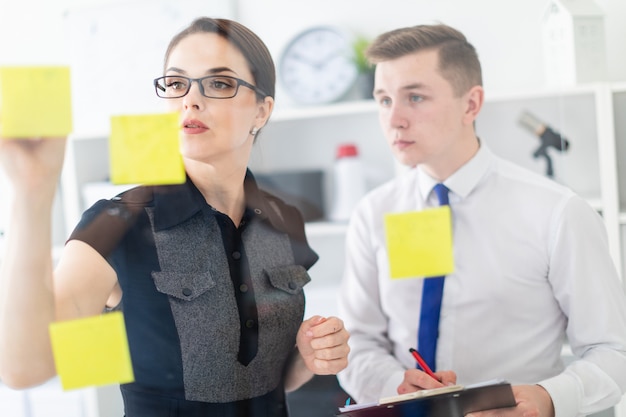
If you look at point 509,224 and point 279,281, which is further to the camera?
point 509,224

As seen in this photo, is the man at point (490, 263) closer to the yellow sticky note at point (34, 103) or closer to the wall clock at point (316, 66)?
the wall clock at point (316, 66)

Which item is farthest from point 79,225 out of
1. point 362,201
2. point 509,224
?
point 509,224

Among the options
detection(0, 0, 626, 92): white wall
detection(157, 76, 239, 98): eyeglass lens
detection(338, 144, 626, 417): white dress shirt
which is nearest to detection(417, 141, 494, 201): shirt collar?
detection(338, 144, 626, 417): white dress shirt

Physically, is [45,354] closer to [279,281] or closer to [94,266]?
[94,266]

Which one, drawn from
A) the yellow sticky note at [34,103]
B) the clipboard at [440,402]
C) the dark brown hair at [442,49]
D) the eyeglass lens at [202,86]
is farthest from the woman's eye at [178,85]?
the clipboard at [440,402]

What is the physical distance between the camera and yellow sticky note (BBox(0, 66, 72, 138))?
567 mm

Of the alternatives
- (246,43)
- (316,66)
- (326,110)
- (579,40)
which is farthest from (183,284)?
(579,40)

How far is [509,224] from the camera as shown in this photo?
2.90 ft

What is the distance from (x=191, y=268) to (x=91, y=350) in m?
0.13

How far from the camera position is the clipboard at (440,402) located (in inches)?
30.4

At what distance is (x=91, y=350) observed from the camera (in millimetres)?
616

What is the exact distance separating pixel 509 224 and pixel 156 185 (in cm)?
49

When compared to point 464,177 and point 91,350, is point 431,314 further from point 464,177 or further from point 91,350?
point 91,350

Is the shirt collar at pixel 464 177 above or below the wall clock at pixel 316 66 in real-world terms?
below
